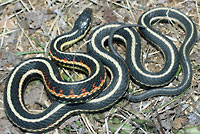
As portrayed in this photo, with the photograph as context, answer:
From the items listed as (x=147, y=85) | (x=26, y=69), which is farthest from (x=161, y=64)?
(x=26, y=69)

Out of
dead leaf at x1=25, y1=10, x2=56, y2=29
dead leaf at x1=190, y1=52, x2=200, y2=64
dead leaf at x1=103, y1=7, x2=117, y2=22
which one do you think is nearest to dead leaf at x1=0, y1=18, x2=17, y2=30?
dead leaf at x1=25, y1=10, x2=56, y2=29

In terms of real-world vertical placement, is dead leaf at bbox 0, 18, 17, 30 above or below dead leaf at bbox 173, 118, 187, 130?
above

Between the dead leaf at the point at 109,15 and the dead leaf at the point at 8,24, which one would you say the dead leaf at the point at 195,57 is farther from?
the dead leaf at the point at 8,24

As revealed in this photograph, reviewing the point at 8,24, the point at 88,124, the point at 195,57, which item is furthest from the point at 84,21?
the point at 195,57

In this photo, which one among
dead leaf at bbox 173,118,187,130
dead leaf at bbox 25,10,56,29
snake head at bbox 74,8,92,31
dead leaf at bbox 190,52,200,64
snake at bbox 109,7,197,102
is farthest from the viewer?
dead leaf at bbox 25,10,56,29

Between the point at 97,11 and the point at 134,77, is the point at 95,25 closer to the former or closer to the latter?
the point at 97,11

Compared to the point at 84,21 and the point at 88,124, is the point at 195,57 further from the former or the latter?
the point at 88,124

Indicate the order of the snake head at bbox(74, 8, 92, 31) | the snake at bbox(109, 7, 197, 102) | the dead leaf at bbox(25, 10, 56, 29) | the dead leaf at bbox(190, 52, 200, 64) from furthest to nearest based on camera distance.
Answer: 1. the dead leaf at bbox(25, 10, 56, 29)
2. the snake head at bbox(74, 8, 92, 31)
3. the dead leaf at bbox(190, 52, 200, 64)
4. the snake at bbox(109, 7, 197, 102)

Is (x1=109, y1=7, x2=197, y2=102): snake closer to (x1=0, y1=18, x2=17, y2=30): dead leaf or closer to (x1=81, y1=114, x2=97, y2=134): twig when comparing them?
(x1=81, y1=114, x2=97, y2=134): twig
